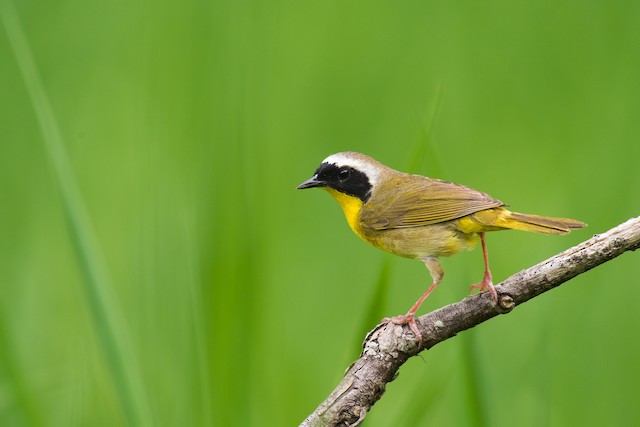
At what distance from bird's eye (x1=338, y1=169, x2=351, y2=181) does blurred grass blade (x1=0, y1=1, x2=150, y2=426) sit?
68.6 inches

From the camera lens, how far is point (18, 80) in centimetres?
786

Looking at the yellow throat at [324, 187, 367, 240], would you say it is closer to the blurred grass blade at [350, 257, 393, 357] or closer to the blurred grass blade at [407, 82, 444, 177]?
the blurred grass blade at [407, 82, 444, 177]

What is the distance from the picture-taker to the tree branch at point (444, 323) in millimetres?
2961

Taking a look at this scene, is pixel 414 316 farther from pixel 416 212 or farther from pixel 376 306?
pixel 416 212

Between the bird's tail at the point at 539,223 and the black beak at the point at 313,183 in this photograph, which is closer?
the bird's tail at the point at 539,223

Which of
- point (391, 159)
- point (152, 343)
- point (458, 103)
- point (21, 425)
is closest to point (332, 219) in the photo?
point (391, 159)

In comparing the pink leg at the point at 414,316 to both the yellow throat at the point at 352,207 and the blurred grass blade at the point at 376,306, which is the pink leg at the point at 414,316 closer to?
the blurred grass blade at the point at 376,306

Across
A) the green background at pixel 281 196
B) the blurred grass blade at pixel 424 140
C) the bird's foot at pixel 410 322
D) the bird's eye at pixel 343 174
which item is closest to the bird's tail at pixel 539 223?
the green background at pixel 281 196

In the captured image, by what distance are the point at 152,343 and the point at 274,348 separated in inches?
25.6

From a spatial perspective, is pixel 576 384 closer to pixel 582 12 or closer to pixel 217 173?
pixel 217 173

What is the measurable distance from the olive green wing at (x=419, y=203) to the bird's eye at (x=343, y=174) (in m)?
0.17

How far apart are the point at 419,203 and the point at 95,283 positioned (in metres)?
1.96

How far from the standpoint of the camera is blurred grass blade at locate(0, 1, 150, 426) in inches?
A: 125

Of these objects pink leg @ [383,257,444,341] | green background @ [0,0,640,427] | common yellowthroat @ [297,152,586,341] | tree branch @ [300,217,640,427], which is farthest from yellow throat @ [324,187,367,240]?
tree branch @ [300,217,640,427]
